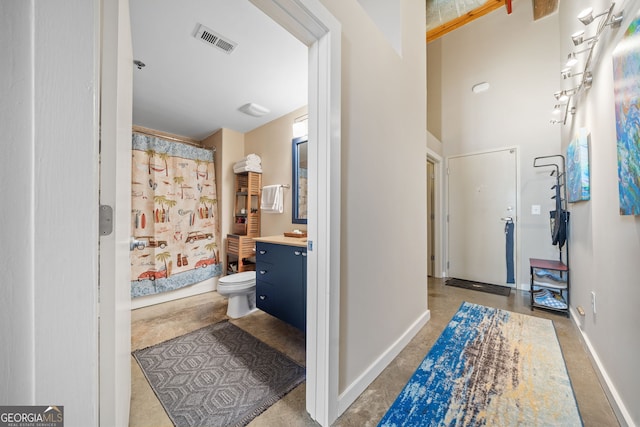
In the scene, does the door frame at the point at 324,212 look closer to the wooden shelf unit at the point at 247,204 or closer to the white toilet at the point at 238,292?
the white toilet at the point at 238,292

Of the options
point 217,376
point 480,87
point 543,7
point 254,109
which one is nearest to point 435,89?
point 480,87

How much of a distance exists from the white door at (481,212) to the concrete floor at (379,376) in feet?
1.69

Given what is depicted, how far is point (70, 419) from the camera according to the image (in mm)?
484

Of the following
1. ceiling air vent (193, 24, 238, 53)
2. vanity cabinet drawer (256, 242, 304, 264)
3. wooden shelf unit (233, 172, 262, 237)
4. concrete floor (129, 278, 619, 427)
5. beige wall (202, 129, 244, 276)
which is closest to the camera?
concrete floor (129, 278, 619, 427)

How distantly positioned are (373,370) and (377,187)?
1.13 meters

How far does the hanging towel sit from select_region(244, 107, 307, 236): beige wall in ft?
0.24

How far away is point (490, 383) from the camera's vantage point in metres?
1.42

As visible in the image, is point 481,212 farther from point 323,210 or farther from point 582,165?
point 323,210

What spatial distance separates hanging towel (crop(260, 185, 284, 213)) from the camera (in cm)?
303

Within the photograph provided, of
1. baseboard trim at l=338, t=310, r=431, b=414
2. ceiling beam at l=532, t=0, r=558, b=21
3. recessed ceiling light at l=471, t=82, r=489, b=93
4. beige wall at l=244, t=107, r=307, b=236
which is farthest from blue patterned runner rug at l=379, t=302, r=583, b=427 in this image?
ceiling beam at l=532, t=0, r=558, b=21

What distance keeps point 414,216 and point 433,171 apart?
2276mm

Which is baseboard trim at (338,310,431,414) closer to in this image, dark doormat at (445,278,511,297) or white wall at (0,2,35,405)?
white wall at (0,2,35,405)

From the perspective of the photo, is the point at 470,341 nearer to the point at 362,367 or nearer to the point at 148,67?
the point at 362,367

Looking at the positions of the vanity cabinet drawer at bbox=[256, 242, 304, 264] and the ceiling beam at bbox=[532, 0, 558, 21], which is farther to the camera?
the ceiling beam at bbox=[532, 0, 558, 21]
